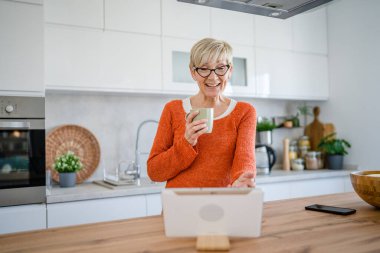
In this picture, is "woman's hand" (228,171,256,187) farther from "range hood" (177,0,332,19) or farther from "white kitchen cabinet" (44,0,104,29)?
"white kitchen cabinet" (44,0,104,29)

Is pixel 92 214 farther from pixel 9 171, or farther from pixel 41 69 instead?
pixel 41 69

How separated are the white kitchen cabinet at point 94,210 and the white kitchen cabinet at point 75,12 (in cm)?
124

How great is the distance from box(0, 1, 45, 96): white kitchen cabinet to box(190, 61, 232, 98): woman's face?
1.24 m

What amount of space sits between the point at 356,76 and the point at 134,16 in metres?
2.18

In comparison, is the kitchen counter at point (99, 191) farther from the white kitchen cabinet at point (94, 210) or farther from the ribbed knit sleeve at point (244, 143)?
the ribbed knit sleeve at point (244, 143)

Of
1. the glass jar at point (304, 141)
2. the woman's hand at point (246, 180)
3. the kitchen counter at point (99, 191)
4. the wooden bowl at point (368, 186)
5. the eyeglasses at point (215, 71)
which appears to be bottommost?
the kitchen counter at point (99, 191)

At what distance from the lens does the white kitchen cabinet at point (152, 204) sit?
2.44 metres

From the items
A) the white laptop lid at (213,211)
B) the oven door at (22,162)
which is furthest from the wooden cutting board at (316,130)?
the white laptop lid at (213,211)

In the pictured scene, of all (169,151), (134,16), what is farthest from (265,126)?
(169,151)

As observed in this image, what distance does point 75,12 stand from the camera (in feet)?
8.31

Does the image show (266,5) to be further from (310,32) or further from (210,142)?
(310,32)

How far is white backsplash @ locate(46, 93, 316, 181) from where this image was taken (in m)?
2.84

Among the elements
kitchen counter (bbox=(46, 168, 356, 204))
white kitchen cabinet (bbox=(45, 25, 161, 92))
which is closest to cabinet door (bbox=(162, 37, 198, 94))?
white kitchen cabinet (bbox=(45, 25, 161, 92))

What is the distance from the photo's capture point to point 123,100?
3062 mm
